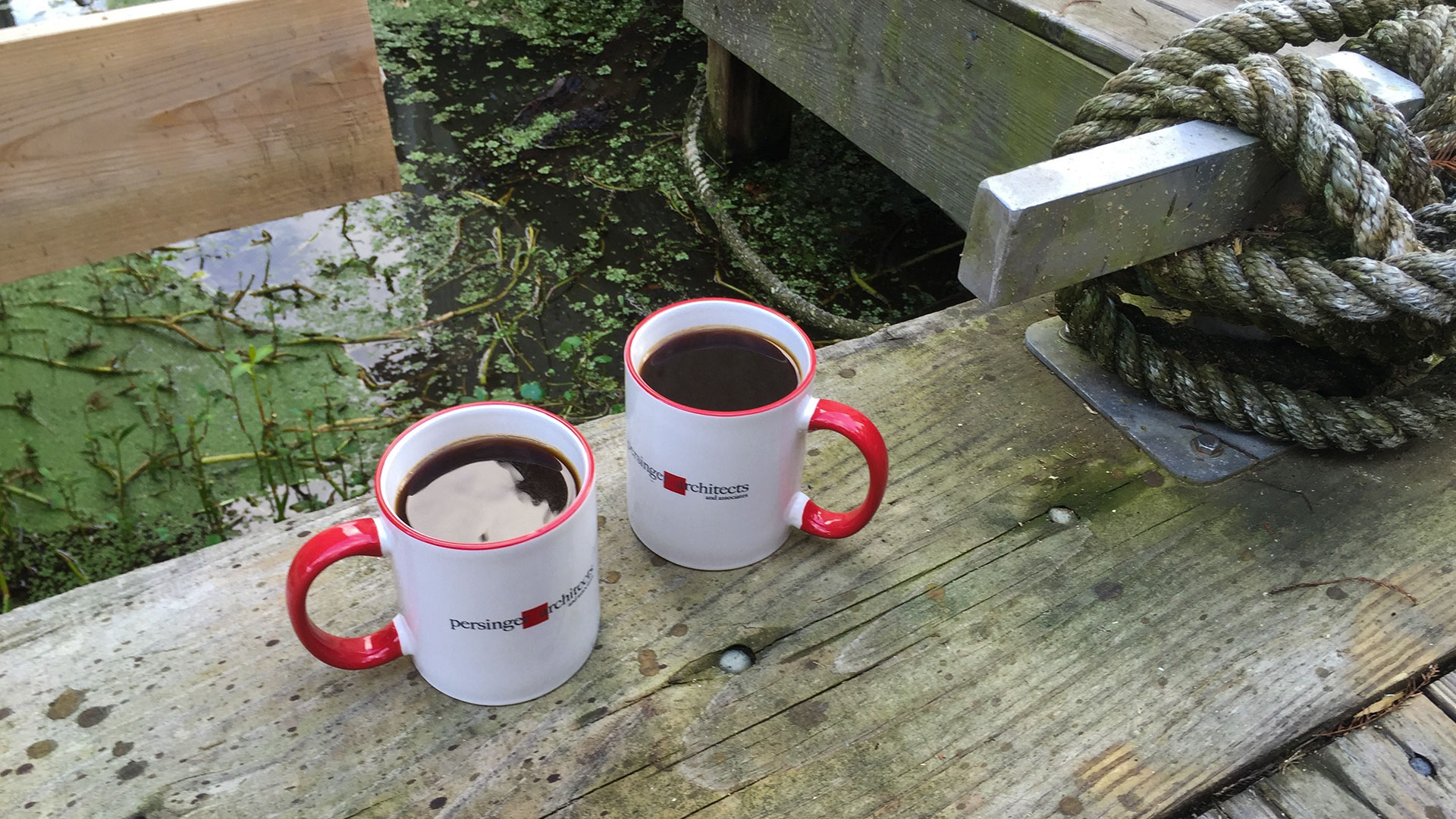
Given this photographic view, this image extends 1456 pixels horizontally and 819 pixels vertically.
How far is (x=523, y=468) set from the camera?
910 millimetres

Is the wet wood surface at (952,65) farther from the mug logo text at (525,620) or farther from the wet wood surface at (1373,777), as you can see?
the mug logo text at (525,620)

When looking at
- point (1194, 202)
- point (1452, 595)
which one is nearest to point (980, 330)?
point (1194, 202)

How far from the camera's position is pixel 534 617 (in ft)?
2.82

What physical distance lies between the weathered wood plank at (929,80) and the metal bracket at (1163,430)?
1.94ft

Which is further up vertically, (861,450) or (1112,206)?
(1112,206)

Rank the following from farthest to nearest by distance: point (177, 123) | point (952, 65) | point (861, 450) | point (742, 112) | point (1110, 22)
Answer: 1. point (742, 112)
2. point (952, 65)
3. point (1110, 22)
4. point (177, 123)
5. point (861, 450)

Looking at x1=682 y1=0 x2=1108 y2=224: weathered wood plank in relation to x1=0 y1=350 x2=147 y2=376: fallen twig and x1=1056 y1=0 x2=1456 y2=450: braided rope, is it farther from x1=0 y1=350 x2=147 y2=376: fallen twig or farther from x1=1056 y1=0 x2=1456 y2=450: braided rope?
x1=0 y1=350 x2=147 y2=376: fallen twig

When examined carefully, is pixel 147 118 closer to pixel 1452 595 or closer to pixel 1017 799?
pixel 1017 799

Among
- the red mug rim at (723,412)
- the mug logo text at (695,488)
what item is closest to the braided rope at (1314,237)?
the red mug rim at (723,412)

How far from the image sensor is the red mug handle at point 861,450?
3.24ft

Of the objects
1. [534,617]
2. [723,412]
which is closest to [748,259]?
[723,412]

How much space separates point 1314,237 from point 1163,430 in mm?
293

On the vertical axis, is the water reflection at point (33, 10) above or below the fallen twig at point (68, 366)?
above

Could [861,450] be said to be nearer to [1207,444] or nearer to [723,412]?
[723,412]
